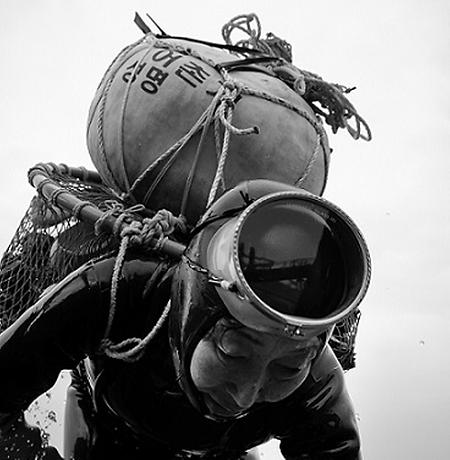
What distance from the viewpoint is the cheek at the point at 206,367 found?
163cm

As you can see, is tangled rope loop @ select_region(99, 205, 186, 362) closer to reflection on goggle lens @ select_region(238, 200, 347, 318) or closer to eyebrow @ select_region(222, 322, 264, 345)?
eyebrow @ select_region(222, 322, 264, 345)

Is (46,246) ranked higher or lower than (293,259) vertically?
lower

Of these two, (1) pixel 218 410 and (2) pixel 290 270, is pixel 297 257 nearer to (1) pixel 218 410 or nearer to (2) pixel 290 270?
(2) pixel 290 270

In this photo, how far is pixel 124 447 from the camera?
2418 millimetres

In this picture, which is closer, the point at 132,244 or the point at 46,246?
the point at 132,244

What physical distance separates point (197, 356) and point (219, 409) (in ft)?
0.51

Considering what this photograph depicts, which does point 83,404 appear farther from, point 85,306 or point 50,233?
point 85,306

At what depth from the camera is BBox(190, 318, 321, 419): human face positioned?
157 cm

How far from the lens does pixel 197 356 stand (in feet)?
5.48

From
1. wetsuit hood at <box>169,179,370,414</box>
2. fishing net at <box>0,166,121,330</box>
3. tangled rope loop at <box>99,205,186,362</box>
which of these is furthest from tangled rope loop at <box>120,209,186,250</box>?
wetsuit hood at <box>169,179,370,414</box>

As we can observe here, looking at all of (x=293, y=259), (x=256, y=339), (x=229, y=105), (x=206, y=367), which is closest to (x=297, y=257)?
(x=293, y=259)

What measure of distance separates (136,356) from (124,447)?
57 cm

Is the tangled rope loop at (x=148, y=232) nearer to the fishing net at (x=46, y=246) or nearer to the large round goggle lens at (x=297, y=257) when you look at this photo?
the fishing net at (x=46, y=246)

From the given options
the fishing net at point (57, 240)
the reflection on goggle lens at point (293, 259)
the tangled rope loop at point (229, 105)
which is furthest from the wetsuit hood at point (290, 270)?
the fishing net at point (57, 240)
